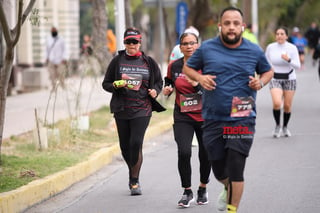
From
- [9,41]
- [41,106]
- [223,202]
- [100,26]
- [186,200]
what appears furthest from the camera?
[41,106]

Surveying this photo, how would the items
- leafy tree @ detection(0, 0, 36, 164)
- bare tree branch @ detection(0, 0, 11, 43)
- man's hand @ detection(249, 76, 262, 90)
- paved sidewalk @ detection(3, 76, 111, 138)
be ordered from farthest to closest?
1. paved sidewalk @ detection(3, 76, 111, 138)
2. leafy tree @ detection(0, 0, 36, 164)
3. bare tree branch @ detection(0, 0, 11, 43)
4. man's hand @ detection(249, 76, 262, 90)

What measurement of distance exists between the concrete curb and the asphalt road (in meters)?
0.09

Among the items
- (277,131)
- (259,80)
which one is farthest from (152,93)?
(277,131)

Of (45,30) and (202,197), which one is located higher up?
(45,30)

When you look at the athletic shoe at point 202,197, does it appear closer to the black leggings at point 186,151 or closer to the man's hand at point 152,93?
the black leggings at point 186,151

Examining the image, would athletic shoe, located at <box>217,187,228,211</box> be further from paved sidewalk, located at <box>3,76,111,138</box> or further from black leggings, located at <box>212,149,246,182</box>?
paved sidewalk, located at <box>3,76,111,138</box>

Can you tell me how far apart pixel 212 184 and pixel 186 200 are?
4.76 feet

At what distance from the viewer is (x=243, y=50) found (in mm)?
7266

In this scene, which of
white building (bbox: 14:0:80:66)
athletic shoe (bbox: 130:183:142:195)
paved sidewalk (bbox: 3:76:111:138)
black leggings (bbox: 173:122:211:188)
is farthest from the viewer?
white building (bbox: 14:0:80:66)

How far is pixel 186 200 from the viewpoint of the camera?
8977mm

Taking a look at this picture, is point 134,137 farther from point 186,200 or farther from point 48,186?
point 186,200

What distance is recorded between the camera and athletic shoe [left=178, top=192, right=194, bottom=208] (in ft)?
29.4

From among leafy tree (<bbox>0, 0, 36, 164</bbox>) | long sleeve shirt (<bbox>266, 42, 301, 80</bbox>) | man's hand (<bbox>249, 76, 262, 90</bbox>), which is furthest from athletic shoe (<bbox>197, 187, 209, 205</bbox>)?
long sleeve shirt (<bbox>266, 42, 301, 80</bbox>)

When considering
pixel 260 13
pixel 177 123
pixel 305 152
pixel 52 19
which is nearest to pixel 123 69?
pixel 177 123
